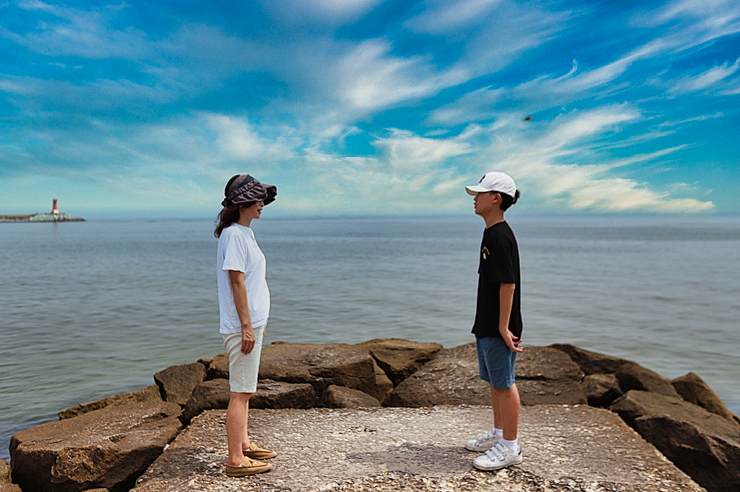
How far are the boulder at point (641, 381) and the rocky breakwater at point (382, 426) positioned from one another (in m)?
0.02

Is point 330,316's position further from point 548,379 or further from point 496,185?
point 496,185

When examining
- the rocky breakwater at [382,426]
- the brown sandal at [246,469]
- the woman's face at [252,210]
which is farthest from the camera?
the rocky breakwater at [382,426]

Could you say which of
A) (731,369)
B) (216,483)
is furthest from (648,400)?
(731,369)

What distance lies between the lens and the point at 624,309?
20406 millimetres

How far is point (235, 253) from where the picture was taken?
3986 millimetres

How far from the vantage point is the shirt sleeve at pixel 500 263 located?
4.06 metres

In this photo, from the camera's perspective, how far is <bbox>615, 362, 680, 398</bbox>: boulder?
303 inches

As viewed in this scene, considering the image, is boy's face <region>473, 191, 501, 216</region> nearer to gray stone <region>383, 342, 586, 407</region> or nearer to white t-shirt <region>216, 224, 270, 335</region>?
white t-shirt <region>216, 224, 270, 335</region>

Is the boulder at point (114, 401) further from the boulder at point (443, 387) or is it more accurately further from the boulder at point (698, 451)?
the boulder at point (698, 451)

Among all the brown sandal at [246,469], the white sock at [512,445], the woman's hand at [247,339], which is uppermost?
the woman's hand at [247,339]

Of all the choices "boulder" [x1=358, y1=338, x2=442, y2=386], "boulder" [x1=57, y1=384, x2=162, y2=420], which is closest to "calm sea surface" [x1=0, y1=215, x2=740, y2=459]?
"boulder" [x1=57, y1=384, x2=162, y2=420]

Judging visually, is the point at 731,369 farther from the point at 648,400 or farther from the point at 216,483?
the point at 216,483

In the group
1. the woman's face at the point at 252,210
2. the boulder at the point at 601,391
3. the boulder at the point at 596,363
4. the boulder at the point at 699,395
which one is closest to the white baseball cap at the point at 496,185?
the woman's face at the point at 252,210

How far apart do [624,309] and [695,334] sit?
3.87 meters
